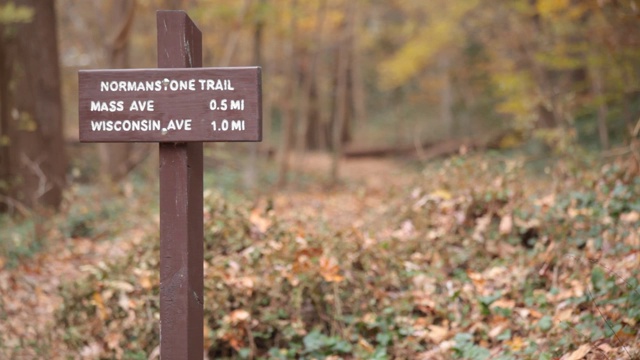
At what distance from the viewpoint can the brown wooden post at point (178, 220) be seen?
3.66 m

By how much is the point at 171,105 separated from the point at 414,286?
3.09 m

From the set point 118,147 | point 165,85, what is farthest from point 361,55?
point 165,85

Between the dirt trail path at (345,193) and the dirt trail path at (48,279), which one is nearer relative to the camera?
the dirt trail path at (48,279)

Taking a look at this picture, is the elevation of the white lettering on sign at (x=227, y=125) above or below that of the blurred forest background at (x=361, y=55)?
below

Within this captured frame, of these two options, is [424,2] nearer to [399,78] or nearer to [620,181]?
[399,78]

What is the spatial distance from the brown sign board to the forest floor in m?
1.98

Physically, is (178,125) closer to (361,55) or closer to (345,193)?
(345,193)

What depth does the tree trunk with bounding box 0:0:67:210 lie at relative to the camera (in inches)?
429

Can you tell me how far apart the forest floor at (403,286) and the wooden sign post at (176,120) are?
1.36 meters

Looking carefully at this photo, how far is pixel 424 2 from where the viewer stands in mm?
26406

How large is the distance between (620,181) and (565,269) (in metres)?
1.66

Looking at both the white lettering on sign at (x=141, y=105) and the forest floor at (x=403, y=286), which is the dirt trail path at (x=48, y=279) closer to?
the forest floor at (x=403, y=286)

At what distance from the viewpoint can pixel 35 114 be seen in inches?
436

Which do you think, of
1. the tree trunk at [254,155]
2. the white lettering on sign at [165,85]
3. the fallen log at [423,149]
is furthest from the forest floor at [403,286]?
the fallen log at [423,149]
